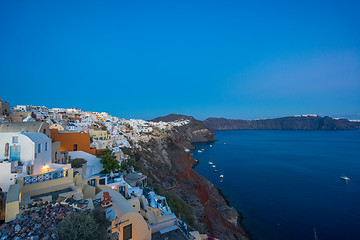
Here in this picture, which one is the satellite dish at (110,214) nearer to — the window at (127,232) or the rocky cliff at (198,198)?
the window at (127,232)

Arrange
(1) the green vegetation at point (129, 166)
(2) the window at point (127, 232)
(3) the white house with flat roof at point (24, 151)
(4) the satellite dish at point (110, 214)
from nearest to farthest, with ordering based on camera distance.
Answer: (4) the satellite dish at point (110, 214) < (2) the window at point (127, 232) < (3) the white house with flat roof at point (24, 151) < (1) the green vegetation at point (129, 166)

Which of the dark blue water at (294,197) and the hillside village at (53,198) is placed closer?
the hillside village at (53,198)

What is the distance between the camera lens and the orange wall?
54.4 ft

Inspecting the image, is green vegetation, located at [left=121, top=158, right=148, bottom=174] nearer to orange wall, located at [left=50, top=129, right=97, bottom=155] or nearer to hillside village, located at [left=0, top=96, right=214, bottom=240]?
hillside village, located at [left=0, top=96, right=214, bottom=240]

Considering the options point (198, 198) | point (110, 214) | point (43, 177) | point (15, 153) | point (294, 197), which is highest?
point (15, 153)

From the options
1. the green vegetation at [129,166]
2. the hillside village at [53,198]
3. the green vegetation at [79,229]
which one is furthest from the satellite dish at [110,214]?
the green vegetation at [129,166]

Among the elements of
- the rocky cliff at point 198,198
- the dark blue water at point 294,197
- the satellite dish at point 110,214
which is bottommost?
the dark blue water at point 294,197

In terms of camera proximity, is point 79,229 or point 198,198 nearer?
point 79,229

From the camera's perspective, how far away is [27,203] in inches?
243

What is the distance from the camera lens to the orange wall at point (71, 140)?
54.4ft

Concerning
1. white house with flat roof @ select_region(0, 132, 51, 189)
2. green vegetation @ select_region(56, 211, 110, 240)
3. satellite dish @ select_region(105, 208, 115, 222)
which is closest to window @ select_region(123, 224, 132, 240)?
satellite dish @ select_region(105, 208, 115, 222)

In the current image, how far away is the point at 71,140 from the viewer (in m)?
17.2

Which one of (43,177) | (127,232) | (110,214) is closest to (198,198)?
(127,232)

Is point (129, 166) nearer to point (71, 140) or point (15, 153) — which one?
point (71, 140)
